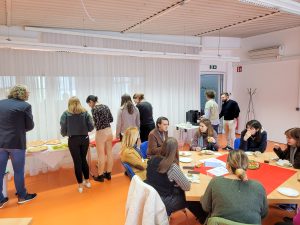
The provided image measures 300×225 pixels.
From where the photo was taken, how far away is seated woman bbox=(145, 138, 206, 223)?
88.9 inches

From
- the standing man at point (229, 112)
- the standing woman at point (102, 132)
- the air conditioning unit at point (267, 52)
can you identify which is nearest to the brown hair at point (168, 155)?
the standing woman at point (102, 132)

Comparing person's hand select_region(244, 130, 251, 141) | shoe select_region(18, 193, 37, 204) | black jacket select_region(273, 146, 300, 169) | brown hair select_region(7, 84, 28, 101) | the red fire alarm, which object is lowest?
shoe select_region(18, 193, 37, 204)

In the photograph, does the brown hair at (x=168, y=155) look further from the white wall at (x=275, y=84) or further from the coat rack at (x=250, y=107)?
the coat rack at (x=250, y=107)

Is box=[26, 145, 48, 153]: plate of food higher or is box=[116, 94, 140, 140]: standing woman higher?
box=[116, 94, 140, 140]: standing woman

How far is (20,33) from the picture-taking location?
4625mm

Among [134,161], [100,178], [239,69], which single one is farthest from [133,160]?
[239,69]

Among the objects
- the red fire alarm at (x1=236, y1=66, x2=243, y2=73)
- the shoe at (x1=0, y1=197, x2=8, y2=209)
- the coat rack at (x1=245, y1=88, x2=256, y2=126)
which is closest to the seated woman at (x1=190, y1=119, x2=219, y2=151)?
the shoe at (x1=0, y1=197, x2=8, y2=209)

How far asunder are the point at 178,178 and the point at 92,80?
12.1 ft

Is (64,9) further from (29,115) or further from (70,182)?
(70,182)

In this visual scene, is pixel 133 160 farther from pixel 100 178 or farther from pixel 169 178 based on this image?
pixel 100 178

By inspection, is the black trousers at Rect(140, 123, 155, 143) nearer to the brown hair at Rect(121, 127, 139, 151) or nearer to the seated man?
the seated man

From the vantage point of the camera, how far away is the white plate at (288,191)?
2.12 m

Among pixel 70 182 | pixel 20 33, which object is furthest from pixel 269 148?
pixel 20 33

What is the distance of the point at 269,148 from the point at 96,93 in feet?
14.8
